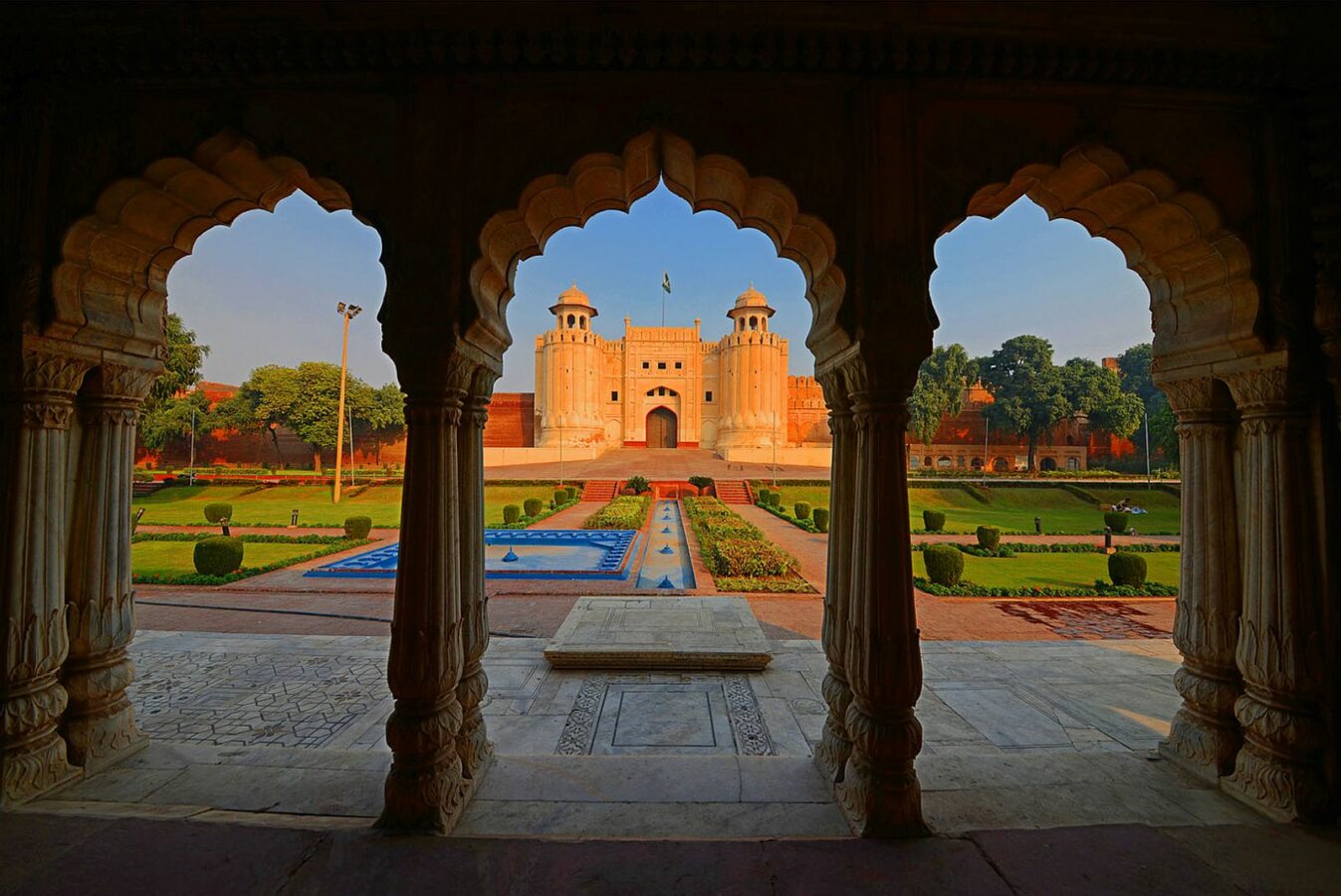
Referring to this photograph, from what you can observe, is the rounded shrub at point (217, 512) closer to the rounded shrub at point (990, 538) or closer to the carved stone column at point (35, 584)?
the carved stone column at point (35, 584)

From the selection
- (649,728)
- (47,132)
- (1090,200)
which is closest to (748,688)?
(649,728)

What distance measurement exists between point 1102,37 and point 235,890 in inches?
207

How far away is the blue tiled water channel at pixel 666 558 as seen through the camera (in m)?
11.2

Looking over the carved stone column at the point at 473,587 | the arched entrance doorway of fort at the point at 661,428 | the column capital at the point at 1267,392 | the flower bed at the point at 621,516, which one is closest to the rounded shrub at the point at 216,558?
the flower bed at the point at 621,516

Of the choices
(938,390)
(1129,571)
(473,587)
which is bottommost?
(1129,571)

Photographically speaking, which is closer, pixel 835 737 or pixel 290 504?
pixel 835 737

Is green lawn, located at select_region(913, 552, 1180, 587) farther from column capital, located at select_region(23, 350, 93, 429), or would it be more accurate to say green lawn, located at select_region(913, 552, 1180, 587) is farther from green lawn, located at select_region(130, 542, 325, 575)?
green lawn, located at select_region(130, 542, 325, 575)

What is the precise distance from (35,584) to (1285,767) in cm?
617

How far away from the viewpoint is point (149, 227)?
3131mm

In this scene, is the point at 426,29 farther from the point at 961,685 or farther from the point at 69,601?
the point at 961,685

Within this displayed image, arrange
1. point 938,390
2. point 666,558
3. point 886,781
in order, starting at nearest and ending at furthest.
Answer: point 886,781, point 666,558, point 938,390

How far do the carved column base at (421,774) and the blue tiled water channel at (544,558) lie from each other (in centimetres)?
764

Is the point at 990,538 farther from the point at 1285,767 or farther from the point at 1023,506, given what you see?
the point at 1023,506

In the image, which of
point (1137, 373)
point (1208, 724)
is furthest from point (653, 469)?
point (1137, 373)
